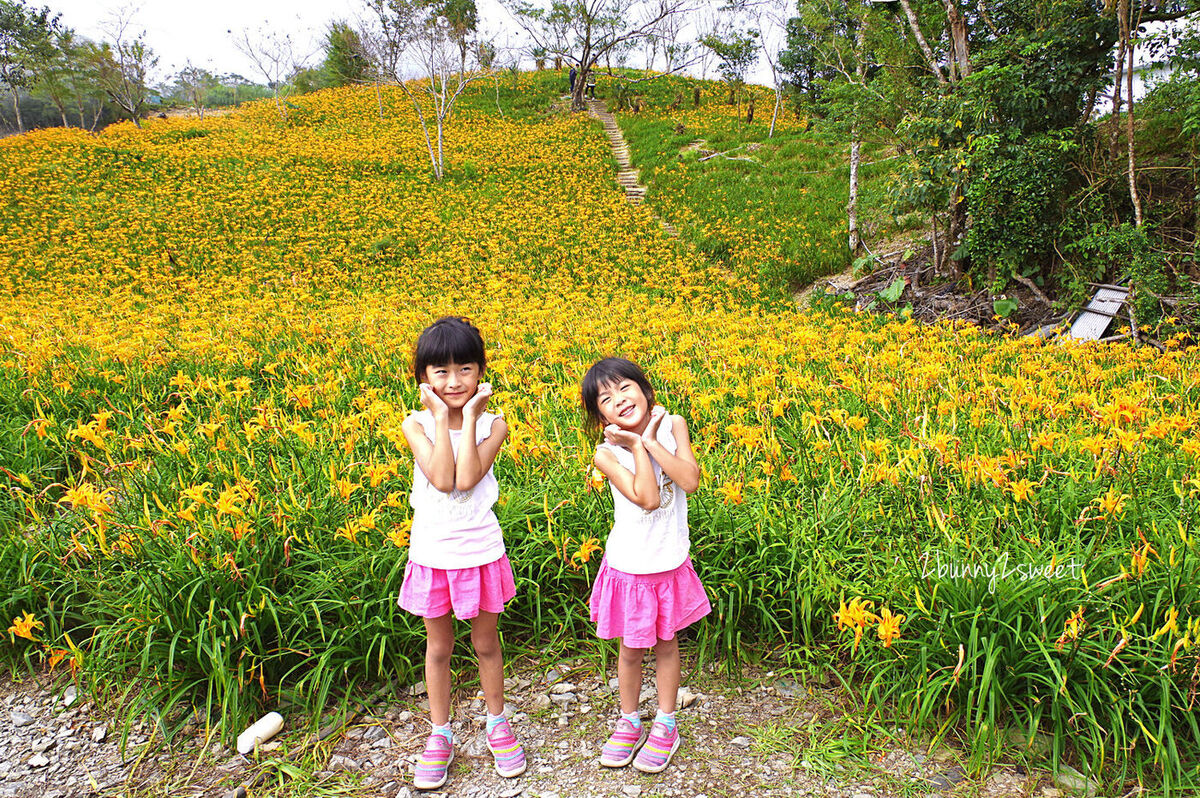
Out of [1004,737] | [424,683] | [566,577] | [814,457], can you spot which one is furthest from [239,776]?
[814,457]

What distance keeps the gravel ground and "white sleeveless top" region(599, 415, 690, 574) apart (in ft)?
2.18

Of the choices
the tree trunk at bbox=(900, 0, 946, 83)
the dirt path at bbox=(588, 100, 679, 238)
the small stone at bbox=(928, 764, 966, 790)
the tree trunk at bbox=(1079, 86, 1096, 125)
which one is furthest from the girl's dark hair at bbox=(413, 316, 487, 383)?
the dirt path at bbox=(588, 100, 679, 238)

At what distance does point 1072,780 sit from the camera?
181 centimetres

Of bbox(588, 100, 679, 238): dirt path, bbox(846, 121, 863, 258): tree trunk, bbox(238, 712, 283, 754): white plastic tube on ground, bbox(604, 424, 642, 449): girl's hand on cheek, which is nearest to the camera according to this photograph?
bbox(604, 424, 642, 449): girl's hand on cheek

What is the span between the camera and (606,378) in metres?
1.83

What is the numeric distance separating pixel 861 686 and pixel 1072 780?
0.57 metres

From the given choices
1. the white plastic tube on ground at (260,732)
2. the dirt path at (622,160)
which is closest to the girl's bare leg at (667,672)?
the white plastic tube on ground at (260,732)

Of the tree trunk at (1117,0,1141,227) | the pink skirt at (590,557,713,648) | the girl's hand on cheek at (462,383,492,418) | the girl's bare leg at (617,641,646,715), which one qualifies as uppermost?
the tree trunk at (1117,0,1141,227)

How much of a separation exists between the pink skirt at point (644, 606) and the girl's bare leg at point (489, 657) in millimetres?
336

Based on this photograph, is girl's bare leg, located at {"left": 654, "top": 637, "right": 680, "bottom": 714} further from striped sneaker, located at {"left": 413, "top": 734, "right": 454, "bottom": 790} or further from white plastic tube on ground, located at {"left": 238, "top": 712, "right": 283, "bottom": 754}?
white plastic tube on ground, located at {"left": 238, "top": 712, "right": 283, "bottom": 754}

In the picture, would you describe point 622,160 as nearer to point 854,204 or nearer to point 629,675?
point 854,204

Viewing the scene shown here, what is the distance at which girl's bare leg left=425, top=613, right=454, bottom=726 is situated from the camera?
195 cm

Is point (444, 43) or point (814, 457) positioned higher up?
point (444, 43)

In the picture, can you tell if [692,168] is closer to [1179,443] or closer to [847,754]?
[1179,443]
